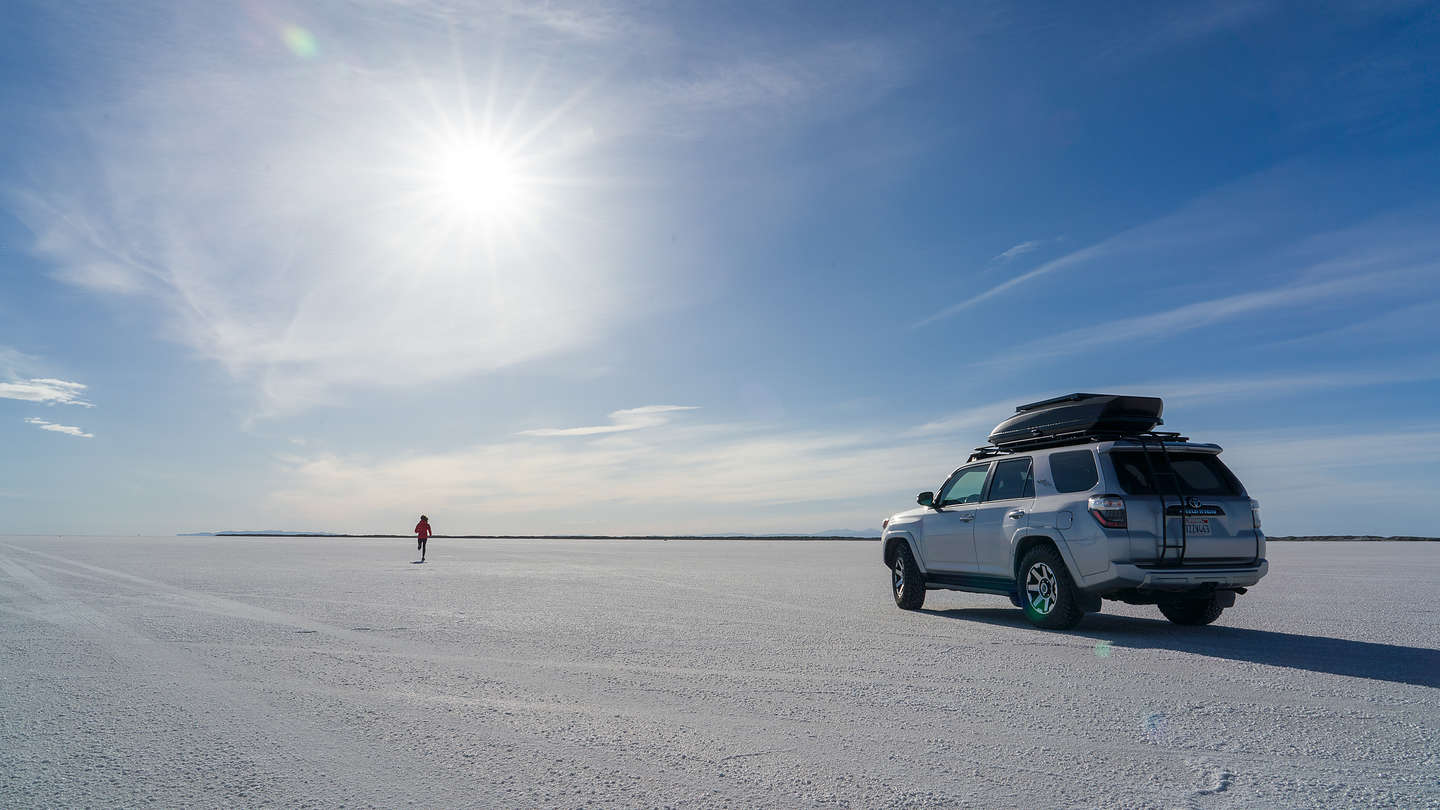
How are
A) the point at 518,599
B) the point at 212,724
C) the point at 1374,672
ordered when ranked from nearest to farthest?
the point at 212,724 < the point at 1374,672 < the point at 518,599

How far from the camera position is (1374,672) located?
23.8 ft

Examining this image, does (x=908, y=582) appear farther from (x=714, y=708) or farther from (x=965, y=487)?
(x=714, y=708)

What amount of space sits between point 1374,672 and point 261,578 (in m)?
18.8

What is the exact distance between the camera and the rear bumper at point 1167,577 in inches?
356

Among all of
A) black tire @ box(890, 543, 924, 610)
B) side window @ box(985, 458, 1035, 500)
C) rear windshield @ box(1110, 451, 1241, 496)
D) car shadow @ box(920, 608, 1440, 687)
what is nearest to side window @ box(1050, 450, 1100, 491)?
rear windshield @ box(1110, 451, 1241, 496)

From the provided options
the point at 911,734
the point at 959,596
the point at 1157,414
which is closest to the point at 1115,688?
the point at 911,734

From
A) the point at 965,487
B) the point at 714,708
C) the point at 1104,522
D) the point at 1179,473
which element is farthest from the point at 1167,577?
the point at 714,708

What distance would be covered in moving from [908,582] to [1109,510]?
11.8 feet

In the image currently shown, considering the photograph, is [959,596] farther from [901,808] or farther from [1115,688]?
[901,808]

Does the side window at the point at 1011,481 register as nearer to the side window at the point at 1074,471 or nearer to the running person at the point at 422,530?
the side window at the point at 1074,471

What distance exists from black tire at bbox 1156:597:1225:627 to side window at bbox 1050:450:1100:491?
177 centimetres

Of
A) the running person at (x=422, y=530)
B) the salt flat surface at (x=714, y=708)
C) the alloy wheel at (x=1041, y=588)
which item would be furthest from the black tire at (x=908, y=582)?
the running person at (x=422, y=530)

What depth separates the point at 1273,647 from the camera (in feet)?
28.5

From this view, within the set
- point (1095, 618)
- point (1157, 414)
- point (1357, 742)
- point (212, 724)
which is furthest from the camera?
point (1095, 618)
